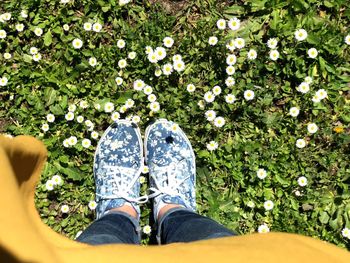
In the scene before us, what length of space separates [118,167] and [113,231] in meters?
0.63

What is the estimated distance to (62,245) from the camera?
4.32ft

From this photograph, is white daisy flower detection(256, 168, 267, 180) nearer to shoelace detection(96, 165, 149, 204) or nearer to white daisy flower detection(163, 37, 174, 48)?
shoelace detection(96, 165, 149, 204)

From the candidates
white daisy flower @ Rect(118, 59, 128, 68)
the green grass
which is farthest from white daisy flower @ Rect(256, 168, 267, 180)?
white daisy flower @ Rect(118, 59, 128, 68)

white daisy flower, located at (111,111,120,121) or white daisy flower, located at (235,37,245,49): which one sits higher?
white daisy flower, located at (235,37,245,49)

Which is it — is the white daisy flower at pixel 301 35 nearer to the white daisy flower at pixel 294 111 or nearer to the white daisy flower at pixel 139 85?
the white daisy flower at pixel 294 111

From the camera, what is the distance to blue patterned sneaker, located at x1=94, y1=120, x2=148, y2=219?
9.11 ft

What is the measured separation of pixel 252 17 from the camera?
290cm

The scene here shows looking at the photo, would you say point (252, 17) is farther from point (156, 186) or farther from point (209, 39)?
point (156, 186)

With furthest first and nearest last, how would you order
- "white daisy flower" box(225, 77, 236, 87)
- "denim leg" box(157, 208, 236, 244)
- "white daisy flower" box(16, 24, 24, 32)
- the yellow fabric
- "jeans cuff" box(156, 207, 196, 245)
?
"white daisy flower" box(16, 24, 24, 32), "white daisy flower" box(225, 77, 236, 87), "jeans cuff" box(156, 207, 196, 245), "denim leg" box(157, 208, 236, 244), the yellow fabric

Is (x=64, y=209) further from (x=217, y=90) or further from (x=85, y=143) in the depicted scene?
(x=217, y=90)

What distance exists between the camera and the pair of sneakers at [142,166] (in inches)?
109

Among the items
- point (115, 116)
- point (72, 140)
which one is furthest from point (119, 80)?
point (72, 140)

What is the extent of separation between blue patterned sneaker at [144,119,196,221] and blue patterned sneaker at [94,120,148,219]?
0.25ft

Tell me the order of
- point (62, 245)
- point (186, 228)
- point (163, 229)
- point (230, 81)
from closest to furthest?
point (62, 245)
point (186, 228)
point (163, 229)
point (230, 81)
